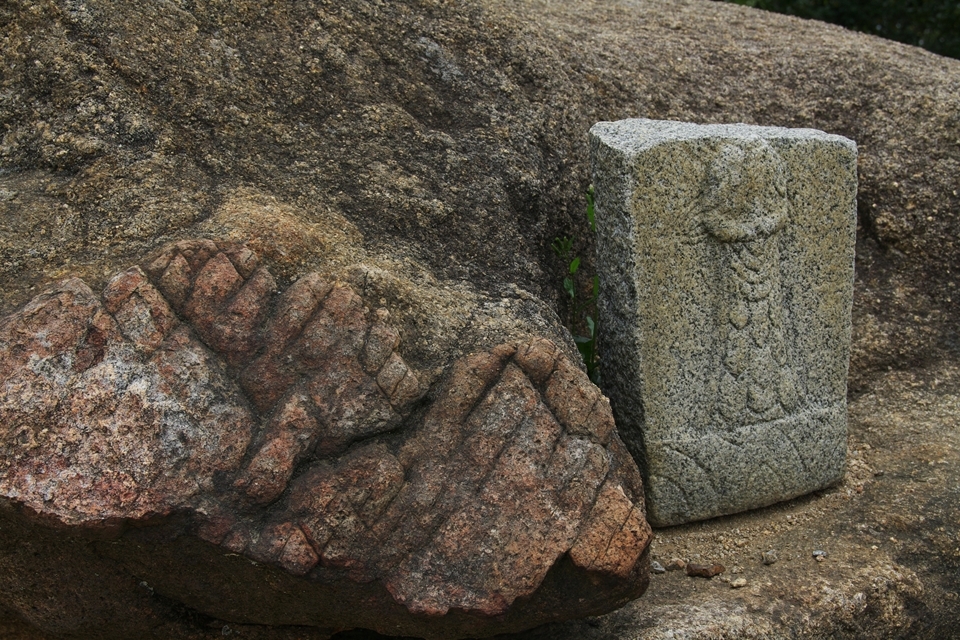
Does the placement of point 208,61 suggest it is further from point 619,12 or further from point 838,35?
point 838,35

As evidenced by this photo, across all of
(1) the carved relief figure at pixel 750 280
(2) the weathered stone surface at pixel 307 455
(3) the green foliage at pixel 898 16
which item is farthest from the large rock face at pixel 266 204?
(3) the green foliage at pixel 898 16

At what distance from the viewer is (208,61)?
247 centimetres

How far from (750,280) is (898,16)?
5652 millimetres

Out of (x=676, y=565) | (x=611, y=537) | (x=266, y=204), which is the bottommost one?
(x=676, y=565)

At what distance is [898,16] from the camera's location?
717 centimetres

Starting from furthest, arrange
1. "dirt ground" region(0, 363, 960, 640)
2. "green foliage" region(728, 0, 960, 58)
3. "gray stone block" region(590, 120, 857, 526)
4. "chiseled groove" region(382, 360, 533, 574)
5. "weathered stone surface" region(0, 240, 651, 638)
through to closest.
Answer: "green foliage" region(728, 0, 960, 58), "gray stone block" region(590, 120, 857, 526), "dirt ground" region(0, 363, 960, 640), "chiseled groove" region(382, 360, 533, 574), "weathered stone surface" region(0, 240, 651, 638)

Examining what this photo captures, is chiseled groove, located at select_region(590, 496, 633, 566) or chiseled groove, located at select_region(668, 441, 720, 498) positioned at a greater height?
chiseled groove, located at select_region(590, 496, 633, 566)

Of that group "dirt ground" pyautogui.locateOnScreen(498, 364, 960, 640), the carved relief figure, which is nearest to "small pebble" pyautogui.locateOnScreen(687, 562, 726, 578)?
"dirt ground" pyautogui.locateOnScreen(498, 364, 960, 640)

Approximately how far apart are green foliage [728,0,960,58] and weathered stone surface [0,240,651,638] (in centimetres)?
595

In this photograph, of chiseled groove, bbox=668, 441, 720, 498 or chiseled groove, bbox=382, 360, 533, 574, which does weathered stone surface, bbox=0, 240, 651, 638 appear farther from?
chiseled groove, bbox=668, 441, 720, 498

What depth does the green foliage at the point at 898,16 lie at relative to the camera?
23.2 ft

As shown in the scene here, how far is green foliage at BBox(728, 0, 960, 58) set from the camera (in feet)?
23.2

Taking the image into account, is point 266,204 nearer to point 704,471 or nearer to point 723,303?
point 723,303

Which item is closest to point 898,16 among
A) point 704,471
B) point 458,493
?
point 704,471
